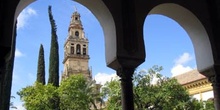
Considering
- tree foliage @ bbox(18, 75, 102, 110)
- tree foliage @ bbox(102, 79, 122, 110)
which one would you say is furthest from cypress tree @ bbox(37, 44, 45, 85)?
tree foliage @ bbox(102, 79, 122, 110)

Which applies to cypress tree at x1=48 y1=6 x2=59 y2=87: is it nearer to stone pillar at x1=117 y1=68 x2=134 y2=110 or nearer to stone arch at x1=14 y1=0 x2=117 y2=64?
stone arch at x1=14 y1=0 x2=117 y2=64

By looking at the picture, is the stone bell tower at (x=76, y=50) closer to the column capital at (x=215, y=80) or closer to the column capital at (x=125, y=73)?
the column capital at (x=215, y=80)

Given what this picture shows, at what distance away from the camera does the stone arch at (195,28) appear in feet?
19.3

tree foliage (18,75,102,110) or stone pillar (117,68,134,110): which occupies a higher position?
tree foliage (18,75,102,110)

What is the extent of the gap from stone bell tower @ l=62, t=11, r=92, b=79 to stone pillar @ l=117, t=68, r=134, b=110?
2108 inches

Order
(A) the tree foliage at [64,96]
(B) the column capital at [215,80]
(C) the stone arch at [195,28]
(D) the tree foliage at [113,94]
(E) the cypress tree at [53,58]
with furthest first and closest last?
1. (E) the cypress tree at [53,58]
2. (A) the tree foliage at [64,96]
3. (D) the tree foliage at [113,94]
4. (C) the stone arch at [195,28]
5. (B) the column capital at [215,80]

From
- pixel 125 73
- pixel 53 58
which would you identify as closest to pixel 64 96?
pixel 53 58

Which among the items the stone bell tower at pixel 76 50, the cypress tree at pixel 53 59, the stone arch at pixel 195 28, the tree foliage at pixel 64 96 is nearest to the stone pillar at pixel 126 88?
the stone arch at pixel 195 28

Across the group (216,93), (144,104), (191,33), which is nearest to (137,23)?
(191,33)

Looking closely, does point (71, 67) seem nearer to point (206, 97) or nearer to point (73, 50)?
point (73, 50)

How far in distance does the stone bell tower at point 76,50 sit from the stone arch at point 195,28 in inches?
2072

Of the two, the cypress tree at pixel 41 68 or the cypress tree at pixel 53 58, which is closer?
the cypress tree at pixel 53 58

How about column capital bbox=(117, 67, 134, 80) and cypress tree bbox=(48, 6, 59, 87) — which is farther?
cypress tree bbox=(48, 6, 59, 87)

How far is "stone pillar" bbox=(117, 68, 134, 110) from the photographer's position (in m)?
4.84
